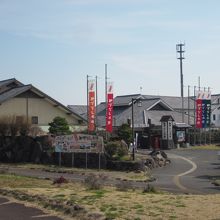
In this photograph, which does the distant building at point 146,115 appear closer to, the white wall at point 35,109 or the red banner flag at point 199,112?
the red banner flag at point 199,112

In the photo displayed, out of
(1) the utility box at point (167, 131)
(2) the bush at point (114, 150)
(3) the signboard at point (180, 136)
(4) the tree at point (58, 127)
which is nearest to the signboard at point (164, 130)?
(1) the utility box at point (167, 131)

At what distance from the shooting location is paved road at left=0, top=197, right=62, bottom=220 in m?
12.3

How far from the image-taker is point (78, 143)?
37.5 metres

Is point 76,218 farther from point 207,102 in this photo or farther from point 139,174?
point 207,102

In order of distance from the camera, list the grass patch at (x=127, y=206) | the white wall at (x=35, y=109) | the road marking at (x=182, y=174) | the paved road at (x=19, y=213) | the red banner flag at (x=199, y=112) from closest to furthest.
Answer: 1. the grass patch at (x=127, y=206)
2. the paved road at (x=19, y=213)
3. the road marking at (x=182, y=174)
4. the white wall at (x=35, y=109)
5. the red banner flag at (x=199, y=112)

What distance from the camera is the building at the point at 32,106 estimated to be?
48.1m

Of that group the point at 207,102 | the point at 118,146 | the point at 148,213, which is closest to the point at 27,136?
the point at 118,146

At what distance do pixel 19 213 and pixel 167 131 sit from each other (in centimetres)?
4460

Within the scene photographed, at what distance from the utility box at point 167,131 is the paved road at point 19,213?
4270 centimetres

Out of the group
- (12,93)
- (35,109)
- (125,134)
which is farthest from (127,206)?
(35,109)

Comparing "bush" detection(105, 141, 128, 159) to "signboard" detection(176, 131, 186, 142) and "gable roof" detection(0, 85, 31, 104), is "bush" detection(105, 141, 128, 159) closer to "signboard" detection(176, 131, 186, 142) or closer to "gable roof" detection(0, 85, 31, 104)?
"gable roof" detection(0, 85, 31, 104)

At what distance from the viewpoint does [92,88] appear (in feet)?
156

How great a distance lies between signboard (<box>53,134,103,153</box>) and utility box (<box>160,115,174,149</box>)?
2042 centimetres

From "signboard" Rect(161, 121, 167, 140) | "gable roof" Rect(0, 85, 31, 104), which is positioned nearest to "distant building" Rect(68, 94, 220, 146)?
"signboard" Rect(161, 121, 167, 140)
